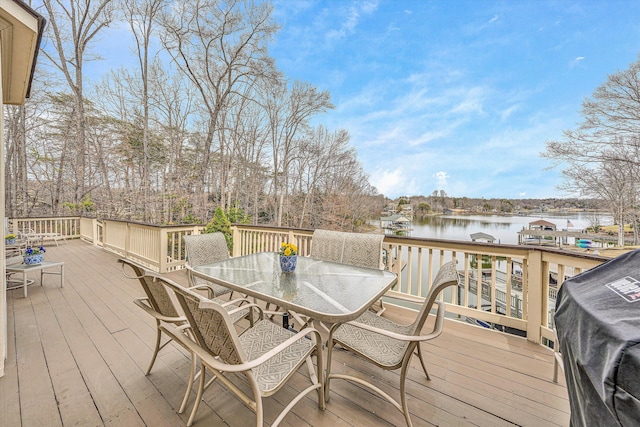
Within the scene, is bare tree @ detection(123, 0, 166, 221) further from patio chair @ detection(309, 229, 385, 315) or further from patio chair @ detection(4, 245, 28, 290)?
patio chair @ detection(309, 229, 385, 315)

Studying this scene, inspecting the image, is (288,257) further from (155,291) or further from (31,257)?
(31,257)

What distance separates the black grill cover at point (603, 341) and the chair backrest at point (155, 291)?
176 cm

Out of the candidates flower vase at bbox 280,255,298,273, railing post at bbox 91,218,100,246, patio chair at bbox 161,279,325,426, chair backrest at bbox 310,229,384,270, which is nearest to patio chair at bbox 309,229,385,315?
chair backrest at bbox 310,229,384,270

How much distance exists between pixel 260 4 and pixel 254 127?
5232 mm

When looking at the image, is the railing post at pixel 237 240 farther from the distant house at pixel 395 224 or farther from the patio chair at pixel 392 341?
the distant house at pixel 395 224

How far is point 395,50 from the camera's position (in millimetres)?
10102

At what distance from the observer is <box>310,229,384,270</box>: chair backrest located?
2.74 m

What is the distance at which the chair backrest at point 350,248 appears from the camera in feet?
8.99

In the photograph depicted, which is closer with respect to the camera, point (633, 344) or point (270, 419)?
point (633, 344)

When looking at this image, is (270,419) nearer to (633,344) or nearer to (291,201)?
(633,344)

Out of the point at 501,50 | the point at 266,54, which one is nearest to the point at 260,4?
the point at 266,54

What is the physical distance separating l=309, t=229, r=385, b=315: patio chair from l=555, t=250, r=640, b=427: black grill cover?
5.67 ft

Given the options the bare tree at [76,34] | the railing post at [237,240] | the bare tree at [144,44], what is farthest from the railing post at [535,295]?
the bare tree at [76,34]

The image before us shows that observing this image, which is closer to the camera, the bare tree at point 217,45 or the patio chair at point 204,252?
the patio chair at point 204,252
